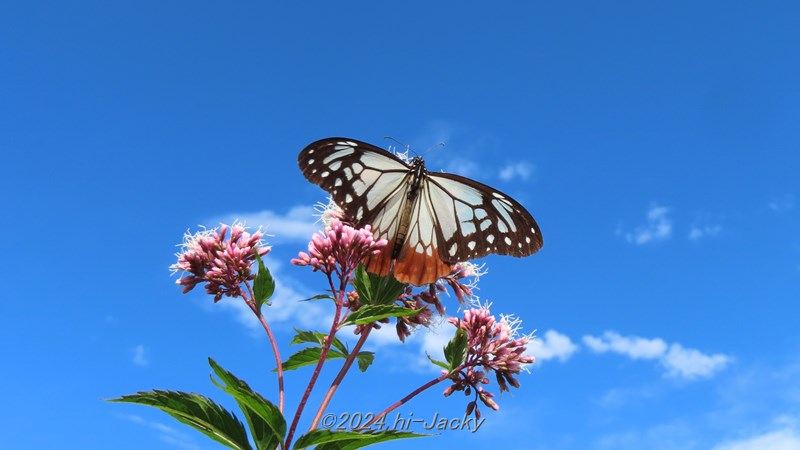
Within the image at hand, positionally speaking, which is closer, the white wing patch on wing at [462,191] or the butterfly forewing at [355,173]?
the butterfly forewing at [355,173]

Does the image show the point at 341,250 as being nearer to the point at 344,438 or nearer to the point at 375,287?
the point at 375,287

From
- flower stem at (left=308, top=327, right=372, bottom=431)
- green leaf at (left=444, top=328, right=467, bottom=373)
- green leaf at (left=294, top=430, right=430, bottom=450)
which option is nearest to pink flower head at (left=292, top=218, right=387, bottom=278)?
flower stem at (left=308, top=327, right=372, bottom=431)

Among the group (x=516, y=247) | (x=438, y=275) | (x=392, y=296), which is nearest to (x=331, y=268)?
Result: (x=392, y=296)

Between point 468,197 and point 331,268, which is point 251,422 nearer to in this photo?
point 331,268

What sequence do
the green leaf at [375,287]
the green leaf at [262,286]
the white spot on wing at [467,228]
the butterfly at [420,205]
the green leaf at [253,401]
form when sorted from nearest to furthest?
the green leaf at [253,401], the green leaf at [262,286], the green leaf at [375,287], the butterfly at [420,205], the white spot on wing at [467,228]

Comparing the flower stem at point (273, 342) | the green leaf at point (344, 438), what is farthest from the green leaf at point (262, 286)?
the green leaf at point (344, 438)

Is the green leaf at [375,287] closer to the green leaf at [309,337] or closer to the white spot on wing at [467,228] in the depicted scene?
the green leaf at [309,337]

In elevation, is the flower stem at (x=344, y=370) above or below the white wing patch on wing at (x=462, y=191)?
below
